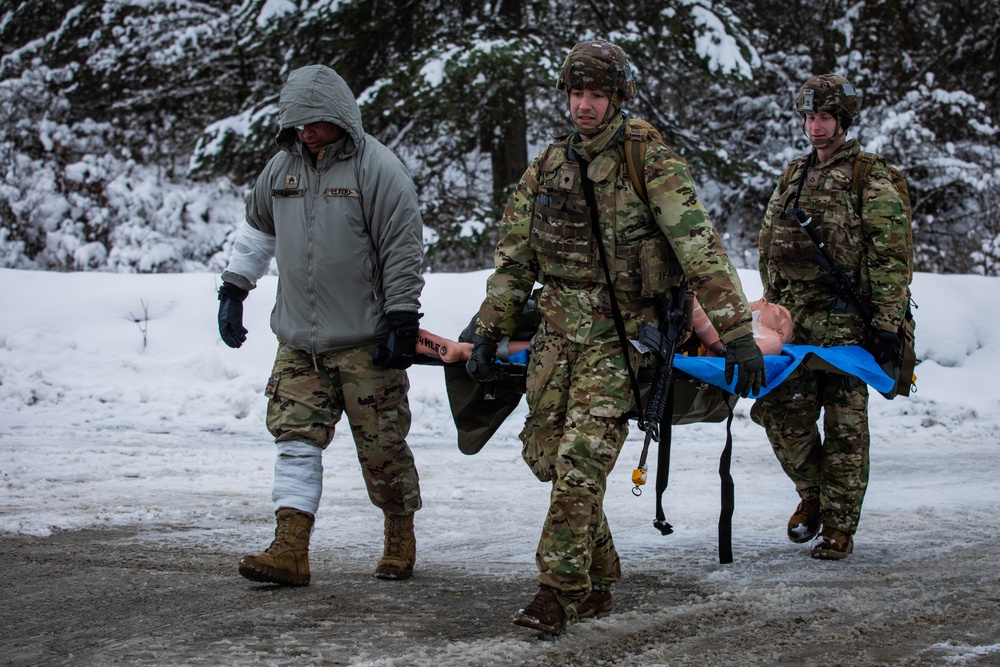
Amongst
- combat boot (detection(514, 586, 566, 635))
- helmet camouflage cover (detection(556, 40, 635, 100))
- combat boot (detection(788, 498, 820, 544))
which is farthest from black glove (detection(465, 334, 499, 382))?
combat boot (detection(788, 498, 820, 544))

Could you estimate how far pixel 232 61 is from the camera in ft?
54.8

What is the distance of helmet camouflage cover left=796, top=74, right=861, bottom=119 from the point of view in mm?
5203

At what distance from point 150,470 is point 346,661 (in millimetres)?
3795

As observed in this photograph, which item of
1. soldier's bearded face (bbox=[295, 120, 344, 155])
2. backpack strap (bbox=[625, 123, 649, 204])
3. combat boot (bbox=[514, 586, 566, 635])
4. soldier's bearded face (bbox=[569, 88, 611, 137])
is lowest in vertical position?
combat boot (bbox=[514, 586, 566, 635])

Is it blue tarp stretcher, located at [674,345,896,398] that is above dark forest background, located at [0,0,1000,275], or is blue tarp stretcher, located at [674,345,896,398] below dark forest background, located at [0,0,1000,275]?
below

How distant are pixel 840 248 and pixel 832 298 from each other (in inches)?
9.4

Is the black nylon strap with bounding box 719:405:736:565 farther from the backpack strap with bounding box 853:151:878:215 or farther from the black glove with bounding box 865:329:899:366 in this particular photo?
the backpack strap with bounding box 853:151:878:215

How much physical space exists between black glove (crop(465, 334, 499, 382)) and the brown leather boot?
89cm

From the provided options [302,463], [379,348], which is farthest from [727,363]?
[302,463]

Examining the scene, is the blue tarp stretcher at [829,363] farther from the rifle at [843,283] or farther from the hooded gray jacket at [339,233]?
the hooded gray jacket at [339,233]

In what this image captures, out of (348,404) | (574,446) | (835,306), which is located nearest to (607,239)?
(574,446)

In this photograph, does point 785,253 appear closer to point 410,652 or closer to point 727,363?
point 727,363

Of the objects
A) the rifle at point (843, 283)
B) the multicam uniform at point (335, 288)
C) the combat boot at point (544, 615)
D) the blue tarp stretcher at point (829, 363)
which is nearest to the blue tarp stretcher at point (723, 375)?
the blue tarp stretcher at point (829, 363)

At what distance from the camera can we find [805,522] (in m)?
5.38
